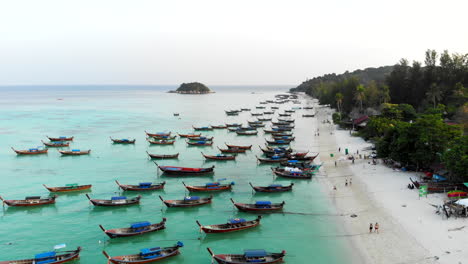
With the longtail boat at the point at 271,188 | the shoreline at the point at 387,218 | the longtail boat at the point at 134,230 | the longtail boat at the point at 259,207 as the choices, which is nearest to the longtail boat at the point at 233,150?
the shoreline at the point at 387,218

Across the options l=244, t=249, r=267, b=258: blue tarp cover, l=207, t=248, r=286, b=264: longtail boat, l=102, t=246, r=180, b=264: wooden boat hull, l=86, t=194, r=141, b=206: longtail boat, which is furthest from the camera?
l=86, t=194, r=141, b=206: longtail boat

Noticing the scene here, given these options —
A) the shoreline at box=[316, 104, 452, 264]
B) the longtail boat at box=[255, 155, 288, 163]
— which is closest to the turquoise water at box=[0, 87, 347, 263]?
the longtail boat at box=[255, 155, 288, 163]

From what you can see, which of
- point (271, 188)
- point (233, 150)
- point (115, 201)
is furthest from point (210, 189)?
point (233, 150)

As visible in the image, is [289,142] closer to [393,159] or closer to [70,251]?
[393,159]

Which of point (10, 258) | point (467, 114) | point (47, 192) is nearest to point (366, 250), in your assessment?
point (10, 258)

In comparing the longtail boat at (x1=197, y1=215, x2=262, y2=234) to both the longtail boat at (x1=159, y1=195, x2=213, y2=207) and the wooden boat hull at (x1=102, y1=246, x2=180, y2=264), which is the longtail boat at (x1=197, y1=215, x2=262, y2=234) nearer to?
the wooden boat hull at (x1=102, y1=246, x2=180, y2=264)

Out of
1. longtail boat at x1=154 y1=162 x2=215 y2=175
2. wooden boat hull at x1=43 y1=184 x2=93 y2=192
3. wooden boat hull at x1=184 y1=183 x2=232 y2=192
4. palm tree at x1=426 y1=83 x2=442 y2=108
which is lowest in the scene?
wooden boat hull at x1=43 y1=184 x2=93 y2=192

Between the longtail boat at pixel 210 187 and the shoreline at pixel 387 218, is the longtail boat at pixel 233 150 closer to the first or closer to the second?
the shoreline at pixel 387 218

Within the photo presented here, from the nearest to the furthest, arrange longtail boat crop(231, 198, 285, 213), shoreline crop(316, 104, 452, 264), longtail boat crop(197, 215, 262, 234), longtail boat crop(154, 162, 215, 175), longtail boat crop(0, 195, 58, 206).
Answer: shoreline crop(316, 104, 452, 264), longtail boat crop(197, 215, 262, 234), longtail boat crop(231, 198, 285, 213), longtail boat crop(0, 195, 58, 206), longtail boat crop(154, 162, 215, 175)
